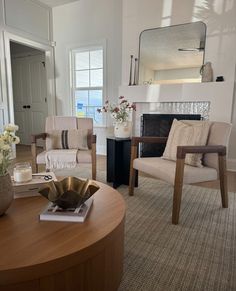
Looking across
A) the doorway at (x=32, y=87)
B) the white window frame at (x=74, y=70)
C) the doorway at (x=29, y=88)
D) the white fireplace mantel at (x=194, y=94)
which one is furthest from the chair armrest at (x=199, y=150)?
the doorway at (x=29, y=88)

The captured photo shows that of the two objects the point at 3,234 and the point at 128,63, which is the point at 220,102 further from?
the point at 3,234

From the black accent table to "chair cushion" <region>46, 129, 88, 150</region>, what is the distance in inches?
12.2

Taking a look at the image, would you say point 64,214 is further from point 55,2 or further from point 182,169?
point 55,2

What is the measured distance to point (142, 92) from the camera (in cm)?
366

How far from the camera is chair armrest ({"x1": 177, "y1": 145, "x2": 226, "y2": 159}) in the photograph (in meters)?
1.70

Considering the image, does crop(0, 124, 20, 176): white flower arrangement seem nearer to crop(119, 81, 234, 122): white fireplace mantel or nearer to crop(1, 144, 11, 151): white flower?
crop(1, 144, 11, 151): white flower

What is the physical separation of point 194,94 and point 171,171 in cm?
188

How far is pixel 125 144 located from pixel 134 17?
7.63 feet

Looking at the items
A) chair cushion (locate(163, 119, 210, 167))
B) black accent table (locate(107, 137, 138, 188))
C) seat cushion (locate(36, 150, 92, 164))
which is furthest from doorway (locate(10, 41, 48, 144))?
chair cushion (locate(163, 119, 210, 167))

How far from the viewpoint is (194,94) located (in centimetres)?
327

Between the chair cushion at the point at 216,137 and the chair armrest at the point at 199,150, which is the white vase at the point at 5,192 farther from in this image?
the chair cushion at the point at 216,137

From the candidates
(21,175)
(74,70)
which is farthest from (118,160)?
(74,70)

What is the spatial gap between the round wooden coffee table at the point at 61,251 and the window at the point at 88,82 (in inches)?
138

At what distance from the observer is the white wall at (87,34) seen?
4004mm
